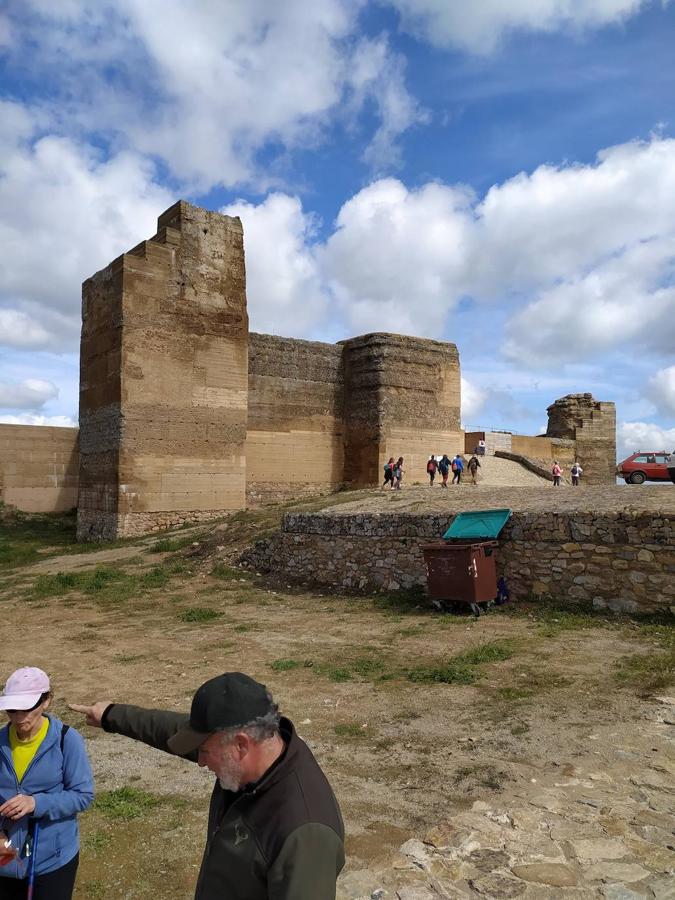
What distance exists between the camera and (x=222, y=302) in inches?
854

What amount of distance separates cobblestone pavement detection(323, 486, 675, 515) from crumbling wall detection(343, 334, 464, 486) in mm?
8421

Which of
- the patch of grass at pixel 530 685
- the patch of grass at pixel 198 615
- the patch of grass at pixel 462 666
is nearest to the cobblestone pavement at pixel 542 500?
the patch of grass at pixel 462 666

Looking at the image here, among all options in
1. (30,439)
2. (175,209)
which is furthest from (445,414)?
(30,439)

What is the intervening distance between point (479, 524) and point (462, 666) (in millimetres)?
3617

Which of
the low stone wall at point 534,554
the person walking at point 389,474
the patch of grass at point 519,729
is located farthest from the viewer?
the person walking at point 389,474

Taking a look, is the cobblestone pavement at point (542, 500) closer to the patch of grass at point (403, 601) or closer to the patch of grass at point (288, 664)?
the patch of grass at point (403, 601)

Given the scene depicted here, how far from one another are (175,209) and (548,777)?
67.3 ft

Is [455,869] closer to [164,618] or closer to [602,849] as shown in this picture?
[602,849]

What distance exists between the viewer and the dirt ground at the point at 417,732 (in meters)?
3.46

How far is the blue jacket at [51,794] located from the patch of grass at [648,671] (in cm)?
510

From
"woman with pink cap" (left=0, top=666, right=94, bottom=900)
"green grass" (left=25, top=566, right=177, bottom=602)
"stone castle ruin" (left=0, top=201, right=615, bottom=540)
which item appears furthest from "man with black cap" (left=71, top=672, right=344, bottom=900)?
"stone castle ruin" (left=0, top=201, right=615, bottom=540)

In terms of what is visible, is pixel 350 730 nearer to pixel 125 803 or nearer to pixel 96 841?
pixel 125 803

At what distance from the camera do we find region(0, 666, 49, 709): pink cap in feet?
8.95

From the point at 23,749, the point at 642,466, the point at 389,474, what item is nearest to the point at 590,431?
the point at 642,466
